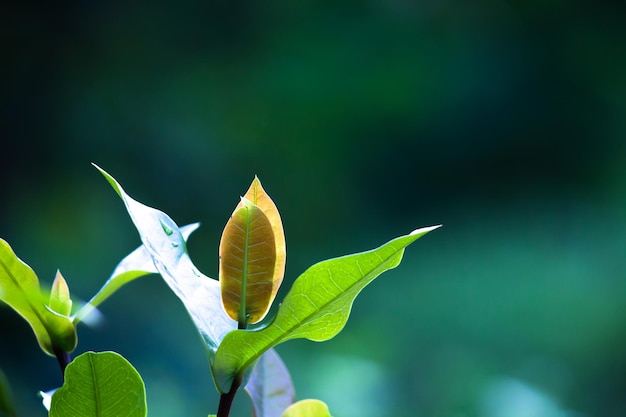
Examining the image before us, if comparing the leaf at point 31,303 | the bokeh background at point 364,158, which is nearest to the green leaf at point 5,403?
the leaf at point 31,303

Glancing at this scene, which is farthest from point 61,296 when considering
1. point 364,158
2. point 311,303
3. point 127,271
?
point 364,158

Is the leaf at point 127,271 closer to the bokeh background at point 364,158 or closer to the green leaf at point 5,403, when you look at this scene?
the green leaf at point 5,403

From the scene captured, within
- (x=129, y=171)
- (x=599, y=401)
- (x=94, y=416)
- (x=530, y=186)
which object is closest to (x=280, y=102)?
(x=129, y=171)

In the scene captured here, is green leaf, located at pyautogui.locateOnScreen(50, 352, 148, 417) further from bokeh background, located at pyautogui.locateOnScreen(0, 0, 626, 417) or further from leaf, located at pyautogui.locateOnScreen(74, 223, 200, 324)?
bokeh background, located at pyautogui.locateOnScreen(0, 0, 626, 417)

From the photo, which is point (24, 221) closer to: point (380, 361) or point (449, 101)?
point (380, 361)

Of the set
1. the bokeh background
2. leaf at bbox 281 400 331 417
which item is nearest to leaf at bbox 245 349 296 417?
leaf at bbox 281 400 331 417

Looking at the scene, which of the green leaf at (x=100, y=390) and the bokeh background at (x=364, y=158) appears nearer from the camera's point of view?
the green leaf at (x=100, y=390)
